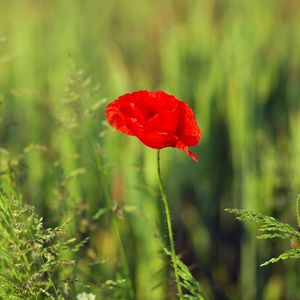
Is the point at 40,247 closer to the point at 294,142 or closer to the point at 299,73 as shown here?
the point at 294,142

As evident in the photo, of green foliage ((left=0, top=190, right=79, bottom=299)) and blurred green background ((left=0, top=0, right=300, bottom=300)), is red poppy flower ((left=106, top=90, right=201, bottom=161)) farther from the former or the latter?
blurred green background ((left=0, top=0, right=300, bottom=300))

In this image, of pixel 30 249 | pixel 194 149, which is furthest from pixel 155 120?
pixel 194 149

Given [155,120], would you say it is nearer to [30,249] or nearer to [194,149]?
[30,249]

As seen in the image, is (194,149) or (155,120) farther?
(194,149)

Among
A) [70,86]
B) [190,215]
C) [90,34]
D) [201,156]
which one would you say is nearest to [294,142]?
[201,156]

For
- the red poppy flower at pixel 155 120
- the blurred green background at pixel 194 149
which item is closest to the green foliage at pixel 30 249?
the red poppy flower at pixel 155 120

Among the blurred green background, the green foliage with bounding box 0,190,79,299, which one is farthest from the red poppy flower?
the blurred green background
